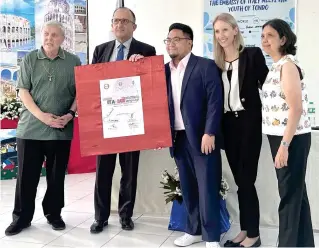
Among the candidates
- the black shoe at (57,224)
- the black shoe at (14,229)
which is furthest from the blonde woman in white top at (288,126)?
the black shoe at (14,229)

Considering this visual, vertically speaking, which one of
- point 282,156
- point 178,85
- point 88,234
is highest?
point 178,85

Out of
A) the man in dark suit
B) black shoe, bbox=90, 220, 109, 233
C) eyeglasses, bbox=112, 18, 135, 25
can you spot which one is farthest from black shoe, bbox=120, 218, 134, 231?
eyeglasses, bbox=112, 18, 135, 25

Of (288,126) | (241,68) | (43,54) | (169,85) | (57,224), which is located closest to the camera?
(288,126)

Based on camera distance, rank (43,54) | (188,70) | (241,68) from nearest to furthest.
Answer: (241,68), (188,70), (43,54)

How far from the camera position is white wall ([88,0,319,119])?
176 inches

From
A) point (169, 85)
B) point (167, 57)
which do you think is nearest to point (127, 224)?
point (169, 85)

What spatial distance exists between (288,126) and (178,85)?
2.49 feet

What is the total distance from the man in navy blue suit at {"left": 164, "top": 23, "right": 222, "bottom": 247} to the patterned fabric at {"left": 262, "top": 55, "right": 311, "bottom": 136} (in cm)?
30

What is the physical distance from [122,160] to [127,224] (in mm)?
471

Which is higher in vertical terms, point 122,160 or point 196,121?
point 196,121

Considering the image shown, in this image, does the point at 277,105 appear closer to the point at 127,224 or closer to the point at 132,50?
the point at 132,50

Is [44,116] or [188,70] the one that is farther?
[44,116]

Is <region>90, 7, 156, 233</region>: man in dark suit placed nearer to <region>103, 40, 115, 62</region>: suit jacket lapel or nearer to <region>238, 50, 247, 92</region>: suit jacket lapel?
<region>103, 40, 115, 62</region>: suit jacket lapel

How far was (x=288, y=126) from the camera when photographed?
2082 mm
